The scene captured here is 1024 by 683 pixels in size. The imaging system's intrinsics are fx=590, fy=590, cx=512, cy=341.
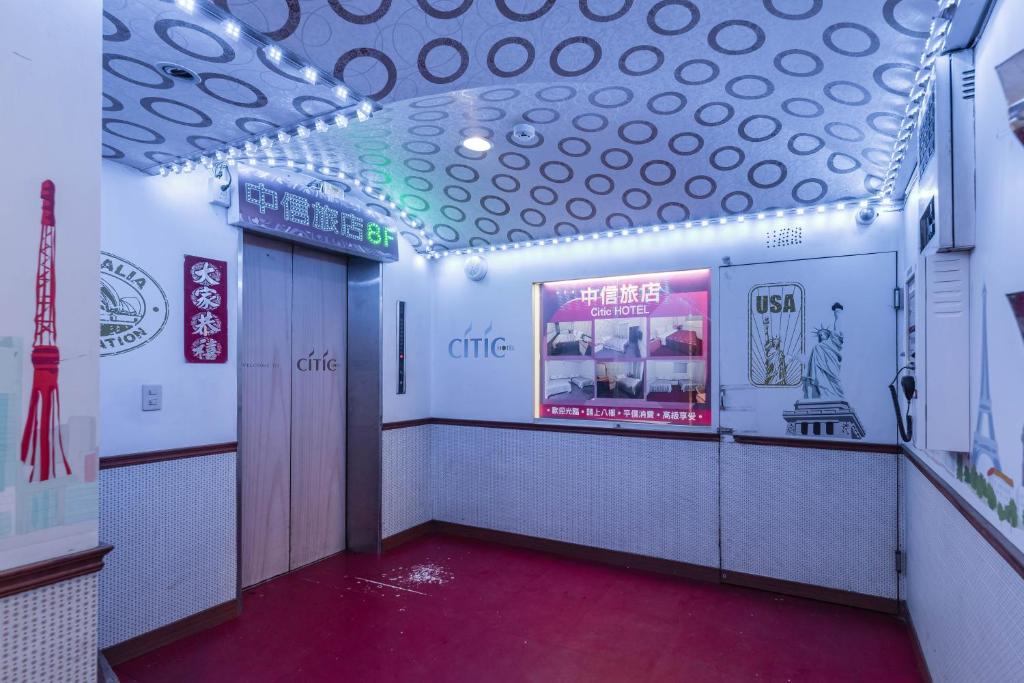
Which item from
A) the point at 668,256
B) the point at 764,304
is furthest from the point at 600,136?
the point at 764,304

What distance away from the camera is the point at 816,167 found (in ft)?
11.3

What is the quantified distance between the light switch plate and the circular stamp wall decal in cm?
24

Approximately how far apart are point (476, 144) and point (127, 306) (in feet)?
7.00

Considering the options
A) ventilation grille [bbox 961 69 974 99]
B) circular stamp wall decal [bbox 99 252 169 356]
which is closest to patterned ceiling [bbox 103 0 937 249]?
ventilation grille [bbox 961 69 974 99]

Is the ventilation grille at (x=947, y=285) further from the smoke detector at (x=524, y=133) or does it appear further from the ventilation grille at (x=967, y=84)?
the smoke detector at (x=524, y=133)

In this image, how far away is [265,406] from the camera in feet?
14.0

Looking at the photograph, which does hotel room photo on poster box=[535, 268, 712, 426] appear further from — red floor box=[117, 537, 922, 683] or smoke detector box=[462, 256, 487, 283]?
red floor box=[117, 537, 922, 683]

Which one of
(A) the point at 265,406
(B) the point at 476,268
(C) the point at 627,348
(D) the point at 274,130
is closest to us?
(D) the point at 274,130

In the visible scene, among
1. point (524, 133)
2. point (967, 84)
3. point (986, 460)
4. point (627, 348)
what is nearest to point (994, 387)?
point (986, 460)

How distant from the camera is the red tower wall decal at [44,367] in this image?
1.76 m

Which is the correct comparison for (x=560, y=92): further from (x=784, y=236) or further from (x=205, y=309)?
(x=205, y=309)

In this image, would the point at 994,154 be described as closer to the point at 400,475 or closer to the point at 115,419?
the point at 115,419

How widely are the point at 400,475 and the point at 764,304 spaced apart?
324 cm

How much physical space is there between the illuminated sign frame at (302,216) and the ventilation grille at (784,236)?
291 centimetres
